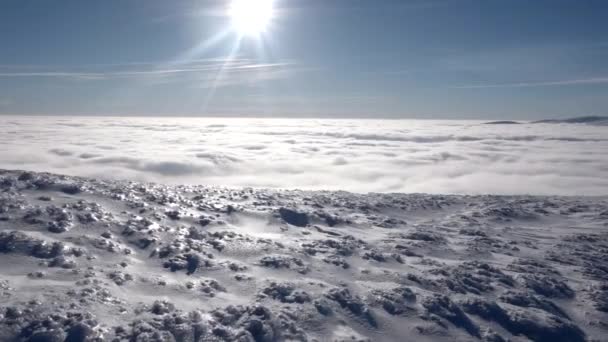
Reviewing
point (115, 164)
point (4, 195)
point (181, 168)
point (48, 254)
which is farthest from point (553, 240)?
point (115, 164)

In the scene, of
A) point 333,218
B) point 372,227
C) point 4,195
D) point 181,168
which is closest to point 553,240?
point 372,227

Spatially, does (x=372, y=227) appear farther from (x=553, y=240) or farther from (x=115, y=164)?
(x=115, y=164)

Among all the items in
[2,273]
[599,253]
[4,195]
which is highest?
[4,195]

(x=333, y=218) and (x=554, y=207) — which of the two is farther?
(x=554, y=207)

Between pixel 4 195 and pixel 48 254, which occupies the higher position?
pixel 4 195

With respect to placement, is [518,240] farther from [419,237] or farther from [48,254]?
[48,254]

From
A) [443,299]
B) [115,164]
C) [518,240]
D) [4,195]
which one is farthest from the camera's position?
[115,164]

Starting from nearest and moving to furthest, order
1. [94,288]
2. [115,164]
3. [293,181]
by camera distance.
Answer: [94,288] → [293,181] → [115,164]
